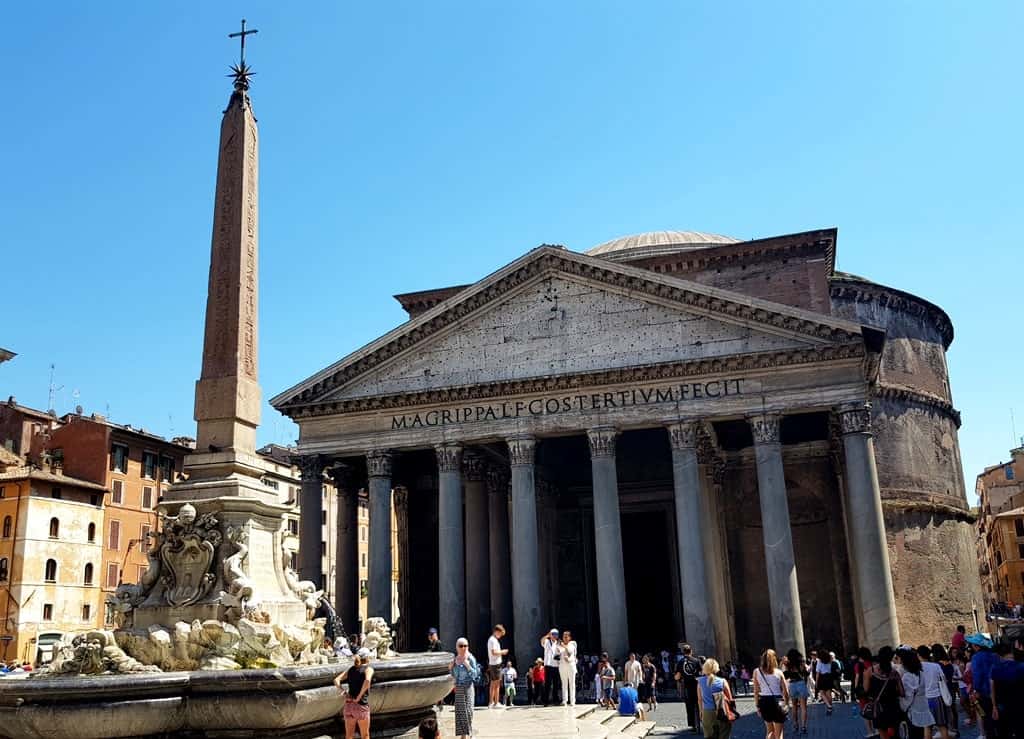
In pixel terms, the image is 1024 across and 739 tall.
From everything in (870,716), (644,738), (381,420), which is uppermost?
(381,420)

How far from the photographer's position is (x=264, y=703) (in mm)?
5621

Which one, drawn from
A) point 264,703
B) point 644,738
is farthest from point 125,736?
point 644,738

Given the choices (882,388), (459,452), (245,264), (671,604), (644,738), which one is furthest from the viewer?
(882,388)

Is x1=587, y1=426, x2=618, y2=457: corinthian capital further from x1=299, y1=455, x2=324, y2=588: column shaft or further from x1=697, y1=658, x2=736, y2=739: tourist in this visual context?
x1=697, y1=658, x2=736, y2=739: tourist

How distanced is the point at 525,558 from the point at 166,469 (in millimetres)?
21067

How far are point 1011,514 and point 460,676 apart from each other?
51084 millimetres

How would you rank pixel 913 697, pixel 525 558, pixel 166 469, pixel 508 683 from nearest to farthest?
pixel 913 697
pixel 508 683
pixel 525 558
pixel 166 469

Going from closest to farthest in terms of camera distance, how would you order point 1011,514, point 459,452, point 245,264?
point 245,264, point 459,452, point 1011,514

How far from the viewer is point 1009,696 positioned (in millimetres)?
7129

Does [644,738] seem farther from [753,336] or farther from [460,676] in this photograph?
[753,336]

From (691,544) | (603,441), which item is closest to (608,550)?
(691,544)

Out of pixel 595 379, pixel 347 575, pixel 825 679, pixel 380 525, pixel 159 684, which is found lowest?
pixel 825 679

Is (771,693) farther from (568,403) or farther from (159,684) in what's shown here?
(568,403)

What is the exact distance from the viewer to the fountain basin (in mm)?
5367
